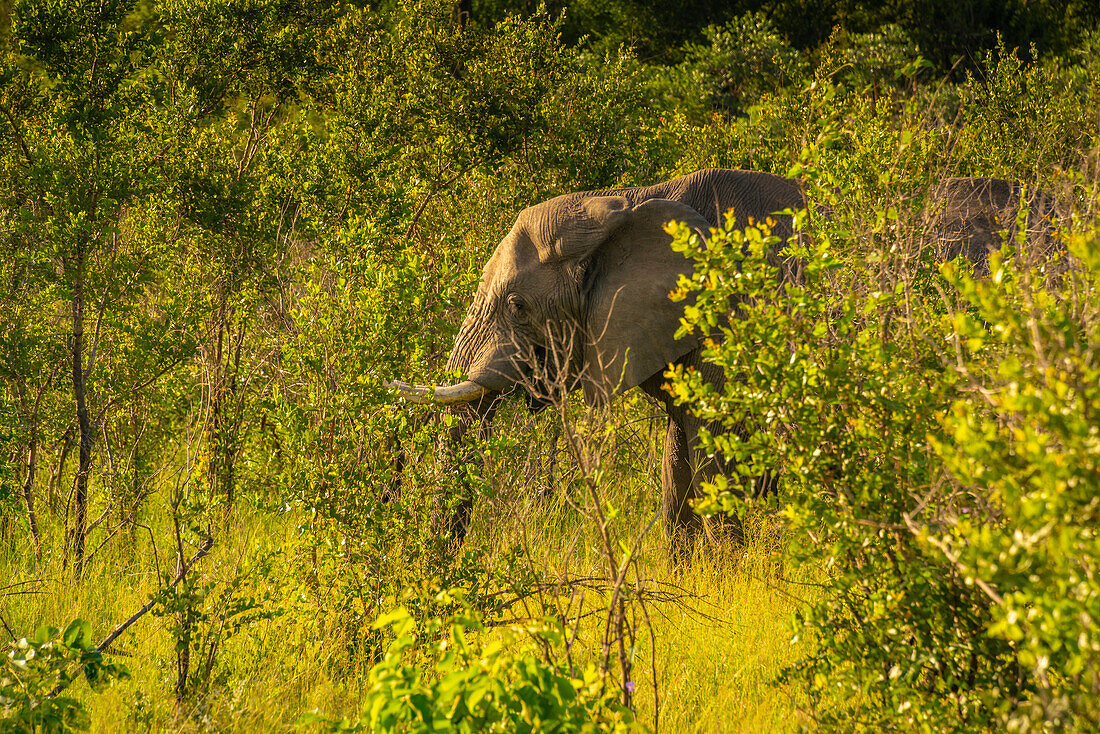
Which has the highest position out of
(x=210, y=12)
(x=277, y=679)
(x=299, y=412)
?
(x=210, y=12)

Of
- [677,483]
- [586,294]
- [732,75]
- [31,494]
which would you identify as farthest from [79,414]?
[732,75]

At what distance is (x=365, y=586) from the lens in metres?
4.45

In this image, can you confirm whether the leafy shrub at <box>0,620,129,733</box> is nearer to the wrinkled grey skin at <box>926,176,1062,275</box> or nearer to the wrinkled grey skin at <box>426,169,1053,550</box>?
the wrinkled grey skin at <box>426,169,1053,550</box>

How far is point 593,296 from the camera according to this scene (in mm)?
6246

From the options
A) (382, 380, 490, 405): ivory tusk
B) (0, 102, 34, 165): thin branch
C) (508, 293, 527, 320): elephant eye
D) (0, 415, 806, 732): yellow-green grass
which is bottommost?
(0, 415, 806, 732): yellow-green grass

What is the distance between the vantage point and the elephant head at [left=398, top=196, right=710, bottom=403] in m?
6.02

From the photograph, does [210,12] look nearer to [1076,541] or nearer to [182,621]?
[182,621]

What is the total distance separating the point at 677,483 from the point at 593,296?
1466 millimetres

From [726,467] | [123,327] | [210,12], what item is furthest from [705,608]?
[210,12]

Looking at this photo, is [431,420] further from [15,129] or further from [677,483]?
[15,129]

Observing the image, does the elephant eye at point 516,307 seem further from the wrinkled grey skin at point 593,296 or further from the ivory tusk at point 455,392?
the ivory tusk at point 455,392

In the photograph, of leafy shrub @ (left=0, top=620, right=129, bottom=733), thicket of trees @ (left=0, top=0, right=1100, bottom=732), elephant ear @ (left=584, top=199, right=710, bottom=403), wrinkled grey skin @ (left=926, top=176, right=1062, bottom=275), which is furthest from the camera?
wrinkled grey skin @ (left=926, top=176, right=1062, bottom=275)

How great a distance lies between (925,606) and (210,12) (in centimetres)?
726

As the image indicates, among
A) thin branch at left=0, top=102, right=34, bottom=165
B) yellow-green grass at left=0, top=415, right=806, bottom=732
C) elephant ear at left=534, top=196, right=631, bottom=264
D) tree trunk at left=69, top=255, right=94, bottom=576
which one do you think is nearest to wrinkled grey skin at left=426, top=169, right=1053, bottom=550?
elephant ear at left=534, top=196, right=631, bottom=264
